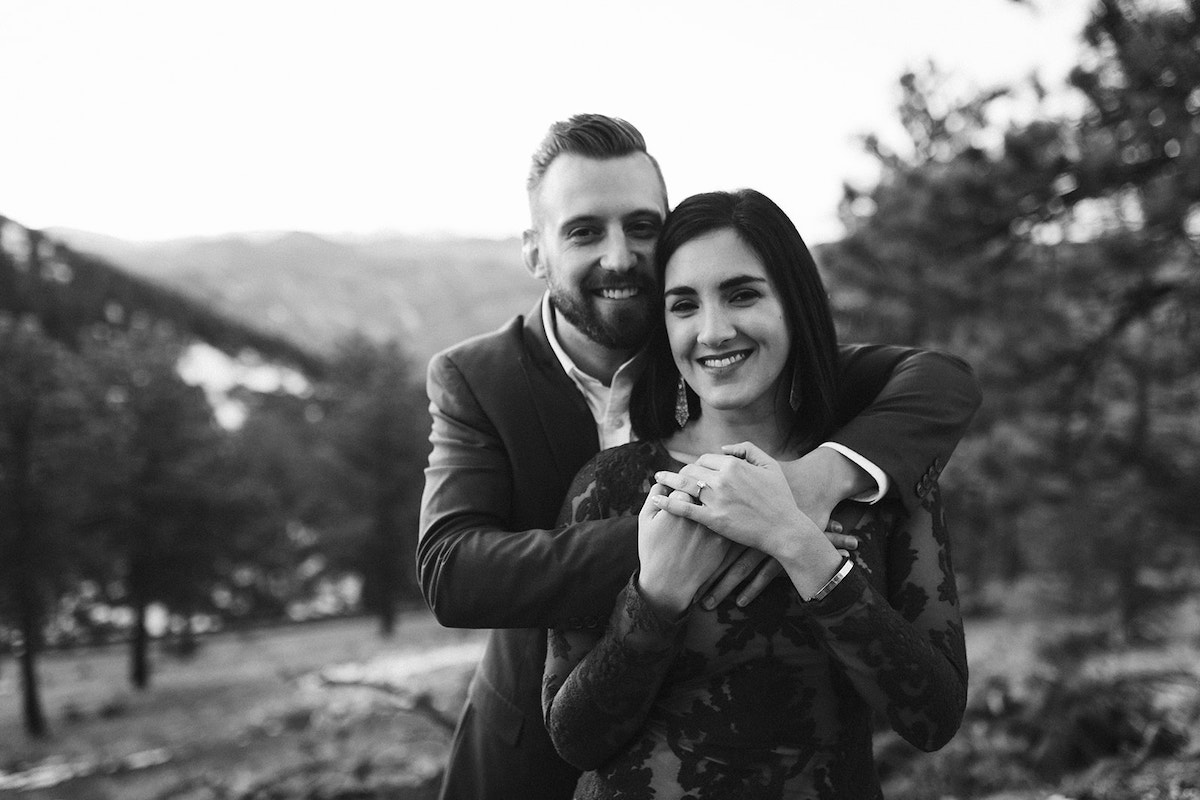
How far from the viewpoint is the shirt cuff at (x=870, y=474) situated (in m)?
1.95

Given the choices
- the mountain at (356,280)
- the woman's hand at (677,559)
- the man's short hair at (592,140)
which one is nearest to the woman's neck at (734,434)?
the woman's hand at (677,559)

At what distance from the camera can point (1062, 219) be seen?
19.1ft

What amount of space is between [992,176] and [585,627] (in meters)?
4.95

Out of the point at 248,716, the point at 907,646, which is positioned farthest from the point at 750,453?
the point at 248,716

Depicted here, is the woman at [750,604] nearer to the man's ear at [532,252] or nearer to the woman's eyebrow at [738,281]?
the woman's eyebrow at [738,281]

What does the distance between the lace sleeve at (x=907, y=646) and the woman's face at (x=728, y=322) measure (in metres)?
0.48

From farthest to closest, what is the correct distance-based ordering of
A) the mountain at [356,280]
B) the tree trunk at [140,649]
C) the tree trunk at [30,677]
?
the mountain at [356,280] → the tree trunk at [140,649] → the tree trunk at [30,677]

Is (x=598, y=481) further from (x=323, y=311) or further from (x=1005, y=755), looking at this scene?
(x=323, y=311)

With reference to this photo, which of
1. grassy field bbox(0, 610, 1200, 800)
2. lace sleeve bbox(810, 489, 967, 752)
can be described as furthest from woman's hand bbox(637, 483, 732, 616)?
grassy field bbox(0, 610, 1200, 800)

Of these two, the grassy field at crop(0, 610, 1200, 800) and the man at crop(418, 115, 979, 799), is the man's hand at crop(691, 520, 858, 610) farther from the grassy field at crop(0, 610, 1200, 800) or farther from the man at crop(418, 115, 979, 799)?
the grassy field at crop(0, 610, 1200, 800)

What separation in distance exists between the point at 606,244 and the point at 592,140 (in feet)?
1.01

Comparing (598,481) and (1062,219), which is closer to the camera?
(598,481)

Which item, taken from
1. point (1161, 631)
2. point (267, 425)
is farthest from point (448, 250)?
point (1161, 631)

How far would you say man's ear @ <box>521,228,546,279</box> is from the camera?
2912 millimetres
